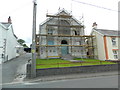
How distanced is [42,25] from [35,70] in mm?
11960

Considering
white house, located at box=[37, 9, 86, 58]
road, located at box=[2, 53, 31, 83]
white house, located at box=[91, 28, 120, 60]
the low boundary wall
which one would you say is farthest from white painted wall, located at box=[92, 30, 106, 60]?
road, located at box=[2, 53, 31, 83]

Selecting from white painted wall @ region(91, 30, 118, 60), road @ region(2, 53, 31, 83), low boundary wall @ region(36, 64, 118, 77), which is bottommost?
road @ region(2, 53, 31, 83)

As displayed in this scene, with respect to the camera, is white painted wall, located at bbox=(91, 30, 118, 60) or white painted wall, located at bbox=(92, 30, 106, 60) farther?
white painted wall, located at bbox=(92, 30, 106, 60)

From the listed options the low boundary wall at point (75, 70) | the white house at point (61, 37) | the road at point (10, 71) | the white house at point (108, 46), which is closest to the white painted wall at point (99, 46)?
the white house at point (108, 46)

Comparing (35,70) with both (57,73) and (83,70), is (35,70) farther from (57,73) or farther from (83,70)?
(83,70)

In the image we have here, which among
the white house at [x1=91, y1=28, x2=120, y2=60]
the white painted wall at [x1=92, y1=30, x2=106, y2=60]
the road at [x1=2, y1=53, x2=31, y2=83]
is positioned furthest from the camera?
the white painted wall at [x1=92, y1=30, x2=106, y2=60]

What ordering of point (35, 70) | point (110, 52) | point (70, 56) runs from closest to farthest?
point (35, 70) < point (110, 52) < point (70, 56)

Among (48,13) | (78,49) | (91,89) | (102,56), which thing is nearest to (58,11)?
(48,13)

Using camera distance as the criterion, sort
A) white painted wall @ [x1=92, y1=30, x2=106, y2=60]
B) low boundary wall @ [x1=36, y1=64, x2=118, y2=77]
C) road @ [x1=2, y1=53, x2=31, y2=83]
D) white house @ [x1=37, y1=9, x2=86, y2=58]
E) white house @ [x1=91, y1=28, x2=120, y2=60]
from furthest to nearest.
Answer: white house @ [x1=37, y1=9, x2=86, y2=58] → white painted wall @ [x1=92, y1=30, x2=106, y2=60] → white house @ [x1=91, y1=28, x2=120, y2=60] → low boundary wall @ [x1=36, y1=64, x2=118, y2=77] → road @ [x1=2, y1=53, x2=31, y2=83]

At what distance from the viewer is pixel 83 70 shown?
29.2 feet

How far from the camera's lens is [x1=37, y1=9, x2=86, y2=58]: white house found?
1706cm

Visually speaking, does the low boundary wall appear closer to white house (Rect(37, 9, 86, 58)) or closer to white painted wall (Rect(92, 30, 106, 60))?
white painted wall (Rect(92, 30, 106, 60))

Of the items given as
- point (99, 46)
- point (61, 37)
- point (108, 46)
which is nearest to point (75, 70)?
point (61, 37)

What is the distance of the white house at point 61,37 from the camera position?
56.0 feet
